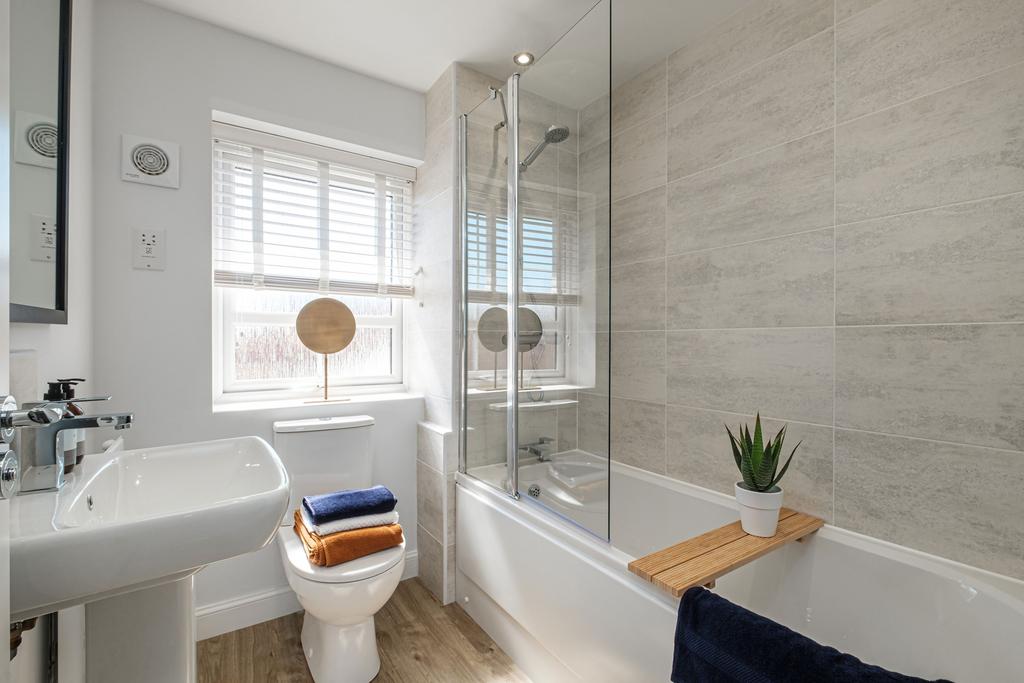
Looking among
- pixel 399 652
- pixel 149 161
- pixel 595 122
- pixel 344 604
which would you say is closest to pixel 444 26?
pixel 595 122

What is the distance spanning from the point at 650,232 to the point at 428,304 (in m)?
1.10

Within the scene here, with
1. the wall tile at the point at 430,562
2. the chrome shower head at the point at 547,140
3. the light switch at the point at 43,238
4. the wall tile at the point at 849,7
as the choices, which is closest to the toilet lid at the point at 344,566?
the wall tile at the point at 430,562

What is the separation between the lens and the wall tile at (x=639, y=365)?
2.05 metres

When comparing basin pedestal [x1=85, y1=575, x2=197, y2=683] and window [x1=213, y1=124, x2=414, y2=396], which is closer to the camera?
basin pedestal [x1=85, y1=575, x2=197, y2=683]

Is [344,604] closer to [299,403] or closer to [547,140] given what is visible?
[299,403]

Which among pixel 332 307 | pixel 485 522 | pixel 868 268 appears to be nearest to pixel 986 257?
pixel 868 268

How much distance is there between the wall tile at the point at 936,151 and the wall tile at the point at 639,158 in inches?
27.9

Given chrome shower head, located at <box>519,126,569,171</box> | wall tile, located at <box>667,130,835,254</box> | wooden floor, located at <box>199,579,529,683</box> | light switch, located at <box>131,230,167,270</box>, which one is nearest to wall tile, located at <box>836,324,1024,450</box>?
wall tile, located at <box>667,130,835,254</box>

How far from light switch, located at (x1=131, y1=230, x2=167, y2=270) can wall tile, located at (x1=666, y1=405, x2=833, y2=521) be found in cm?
211

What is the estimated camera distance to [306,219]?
2.28m

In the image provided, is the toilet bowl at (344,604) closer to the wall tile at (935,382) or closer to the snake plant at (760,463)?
the snake plant at (760,463)

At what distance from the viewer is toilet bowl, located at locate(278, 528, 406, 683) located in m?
1.54

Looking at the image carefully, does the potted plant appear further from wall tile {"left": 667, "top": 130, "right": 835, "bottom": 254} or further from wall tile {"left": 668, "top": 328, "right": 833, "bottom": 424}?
wall tile {"left": 667, "top": 130, "right": 835, "bottom": 254}

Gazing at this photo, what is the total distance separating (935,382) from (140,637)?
207 cm
